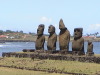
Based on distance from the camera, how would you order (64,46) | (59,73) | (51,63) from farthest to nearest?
(64,46), (51,63), (59,73)

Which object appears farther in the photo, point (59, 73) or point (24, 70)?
point (24, 70)


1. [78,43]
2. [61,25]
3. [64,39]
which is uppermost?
[61,25]

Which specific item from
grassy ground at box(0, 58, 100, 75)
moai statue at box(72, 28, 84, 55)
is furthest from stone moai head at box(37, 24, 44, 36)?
grassy ground at box(0, 58, 100, 75)

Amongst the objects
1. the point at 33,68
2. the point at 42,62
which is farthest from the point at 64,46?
the point at 33,68

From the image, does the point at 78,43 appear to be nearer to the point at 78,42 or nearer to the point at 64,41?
the point at 78,42

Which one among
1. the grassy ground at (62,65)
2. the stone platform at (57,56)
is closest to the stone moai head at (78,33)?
the stone platform at (57,56)

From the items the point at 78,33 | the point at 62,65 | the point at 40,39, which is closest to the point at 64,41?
the point at 78,33

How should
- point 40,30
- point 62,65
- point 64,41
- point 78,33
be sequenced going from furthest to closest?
point 40,30, point 64,41, point 78,33, point 62,65

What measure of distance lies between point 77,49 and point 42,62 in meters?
3.40

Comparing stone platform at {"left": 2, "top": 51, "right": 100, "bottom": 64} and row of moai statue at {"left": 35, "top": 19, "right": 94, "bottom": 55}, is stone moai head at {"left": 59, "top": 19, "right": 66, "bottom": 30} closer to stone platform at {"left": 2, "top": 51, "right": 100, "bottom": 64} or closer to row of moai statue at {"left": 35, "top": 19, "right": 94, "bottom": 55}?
row of moai statue at {"left": 35, "top": 19, "right": 94, "bottom": 55}

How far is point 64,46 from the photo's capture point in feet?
95.8

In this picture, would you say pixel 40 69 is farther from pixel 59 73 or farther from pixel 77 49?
pixel 77 49

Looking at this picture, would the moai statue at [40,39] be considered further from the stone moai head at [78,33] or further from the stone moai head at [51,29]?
the stone moai head at [78,33]

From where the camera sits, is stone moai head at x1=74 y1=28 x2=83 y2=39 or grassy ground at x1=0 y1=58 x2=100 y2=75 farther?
stone moai head at x1=74 y1=28 x2=83 y2=39
